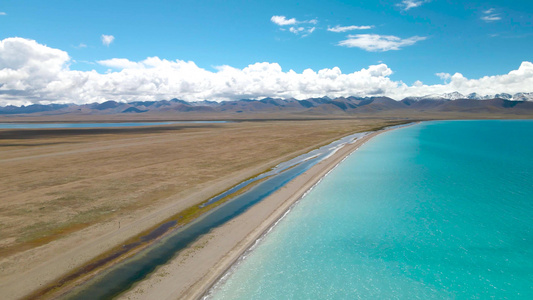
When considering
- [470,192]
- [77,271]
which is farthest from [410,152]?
[77,271]

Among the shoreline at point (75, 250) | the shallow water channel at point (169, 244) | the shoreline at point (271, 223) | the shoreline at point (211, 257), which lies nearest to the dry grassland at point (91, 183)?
the shoreline at point (75, 250)

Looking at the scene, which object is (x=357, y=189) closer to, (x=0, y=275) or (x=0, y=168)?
(x=0, y=275)

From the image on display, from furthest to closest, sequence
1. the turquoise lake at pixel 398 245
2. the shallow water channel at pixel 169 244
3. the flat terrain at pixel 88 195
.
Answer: the flat terrain at pixel 88 195
the turquoise lake at pixel 398 245
the shallow water channel at pixel 169 244

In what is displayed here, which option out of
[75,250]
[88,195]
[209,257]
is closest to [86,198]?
[88,195]

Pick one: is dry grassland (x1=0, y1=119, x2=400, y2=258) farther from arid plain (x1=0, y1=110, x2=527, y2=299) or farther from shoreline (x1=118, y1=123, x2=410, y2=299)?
shoreline (x1=118, y1=123, x2=410, y2=299)

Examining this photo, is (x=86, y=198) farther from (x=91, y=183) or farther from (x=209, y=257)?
(x=209, y=257)

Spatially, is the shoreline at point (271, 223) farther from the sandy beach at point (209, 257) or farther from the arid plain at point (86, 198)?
the arid plain at point (86, 198)
